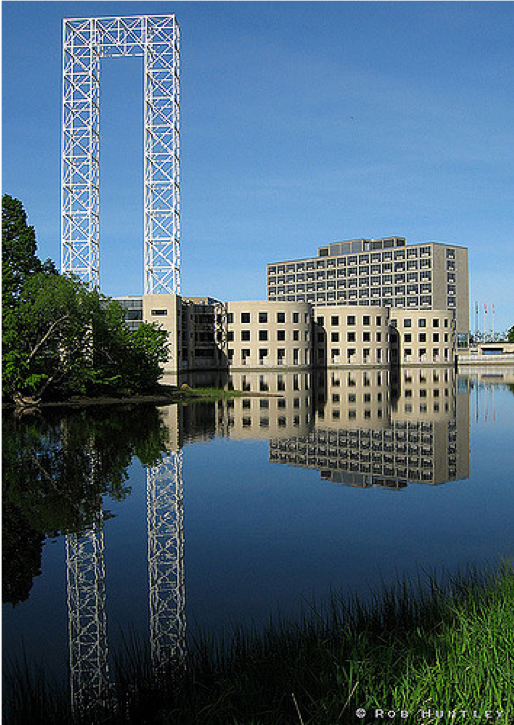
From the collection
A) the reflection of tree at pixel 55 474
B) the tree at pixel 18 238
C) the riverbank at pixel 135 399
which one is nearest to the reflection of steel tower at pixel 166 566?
the reflection of tree at pixel 55 474

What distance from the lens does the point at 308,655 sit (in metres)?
7.83

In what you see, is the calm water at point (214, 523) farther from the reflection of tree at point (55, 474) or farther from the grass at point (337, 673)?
the grass at point (337, 673)

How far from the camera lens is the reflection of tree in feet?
42.0

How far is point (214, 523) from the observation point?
50.3 ft

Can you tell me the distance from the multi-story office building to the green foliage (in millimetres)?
128909

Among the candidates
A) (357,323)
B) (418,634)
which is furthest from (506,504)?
(357,323)

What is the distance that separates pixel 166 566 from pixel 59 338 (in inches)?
1309

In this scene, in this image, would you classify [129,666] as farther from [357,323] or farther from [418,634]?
[357,323]

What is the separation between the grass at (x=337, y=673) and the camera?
657cm

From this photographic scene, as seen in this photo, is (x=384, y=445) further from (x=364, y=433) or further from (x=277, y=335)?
(x=277, y=335)

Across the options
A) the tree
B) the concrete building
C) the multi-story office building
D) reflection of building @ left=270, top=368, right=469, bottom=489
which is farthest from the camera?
the multi-story office building

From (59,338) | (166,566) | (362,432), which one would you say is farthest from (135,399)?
(166,566)

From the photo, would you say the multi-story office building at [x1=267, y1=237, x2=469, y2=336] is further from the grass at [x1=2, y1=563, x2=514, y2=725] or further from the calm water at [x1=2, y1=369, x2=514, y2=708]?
the grass at [x1=2, y1=563, x2=514, y2=725]

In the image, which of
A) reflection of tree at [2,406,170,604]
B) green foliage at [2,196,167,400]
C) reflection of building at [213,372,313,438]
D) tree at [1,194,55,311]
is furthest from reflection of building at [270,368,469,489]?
tree at [1,194,55,311]
